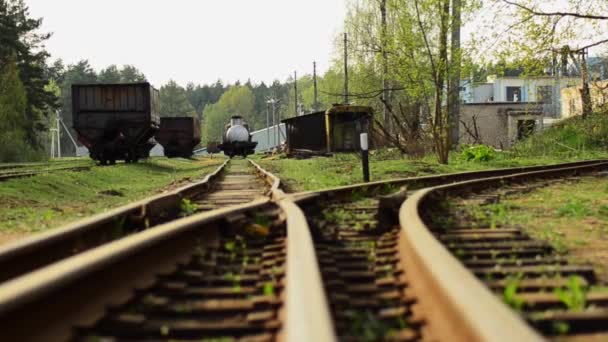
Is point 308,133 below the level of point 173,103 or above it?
below

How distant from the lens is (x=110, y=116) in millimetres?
25422

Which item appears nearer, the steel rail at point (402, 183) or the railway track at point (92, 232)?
the railway track at point (92, 232)

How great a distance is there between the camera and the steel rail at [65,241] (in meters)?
3.88

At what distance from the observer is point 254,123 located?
17962 cm

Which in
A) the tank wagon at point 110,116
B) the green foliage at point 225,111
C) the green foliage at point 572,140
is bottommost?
the green foliage at point 572,140

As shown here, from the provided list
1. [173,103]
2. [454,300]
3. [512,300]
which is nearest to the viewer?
[454,300]

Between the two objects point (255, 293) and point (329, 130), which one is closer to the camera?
point (255, 293)

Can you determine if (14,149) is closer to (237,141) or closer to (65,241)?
(237,141)

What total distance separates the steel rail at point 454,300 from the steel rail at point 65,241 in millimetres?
2012

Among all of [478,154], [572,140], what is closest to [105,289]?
[478,154]

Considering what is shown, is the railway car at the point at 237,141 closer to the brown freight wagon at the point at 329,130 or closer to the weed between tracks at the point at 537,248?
the brown freight wagon at the point at 329,130

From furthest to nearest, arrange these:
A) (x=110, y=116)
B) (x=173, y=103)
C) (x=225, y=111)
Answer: (x=173, y=103) → (x=225, y=111) → (x=110, y=116)

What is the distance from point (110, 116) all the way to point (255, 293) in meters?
23.0

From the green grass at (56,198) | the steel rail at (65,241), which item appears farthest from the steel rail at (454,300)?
the green grass at (56,198)
